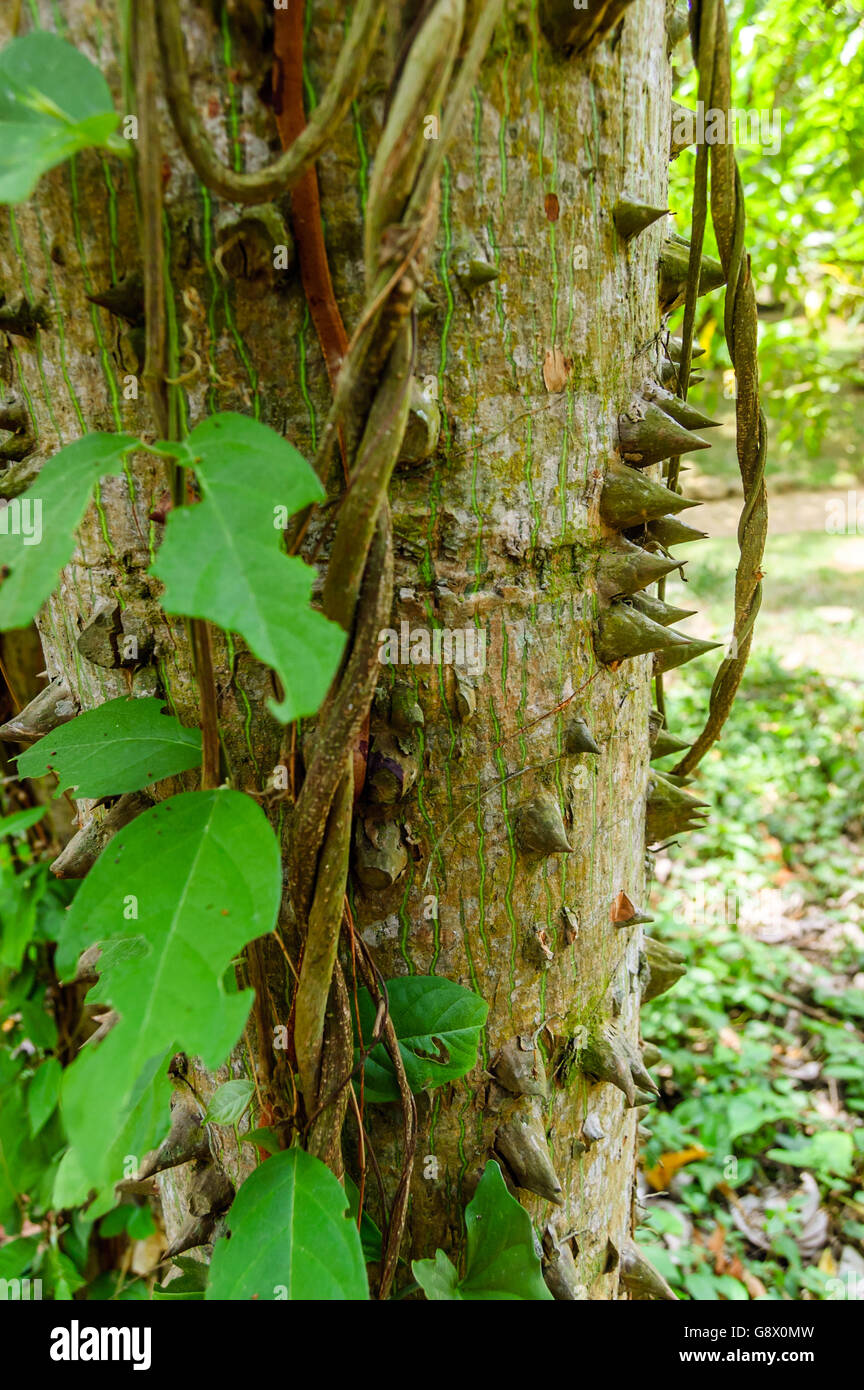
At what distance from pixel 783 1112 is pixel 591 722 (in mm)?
2212

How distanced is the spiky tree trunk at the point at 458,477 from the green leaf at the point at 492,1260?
37 mm

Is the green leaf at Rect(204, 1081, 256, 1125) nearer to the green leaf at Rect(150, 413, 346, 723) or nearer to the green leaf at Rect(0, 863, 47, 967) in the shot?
the green leaf at Rect(150, 413, 346, 723)

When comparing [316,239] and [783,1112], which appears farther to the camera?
[783,1112]

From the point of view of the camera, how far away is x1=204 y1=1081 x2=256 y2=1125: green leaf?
2.61 feet

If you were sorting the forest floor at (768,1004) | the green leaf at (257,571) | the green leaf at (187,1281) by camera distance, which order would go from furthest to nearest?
the forest floor at (768,1004) → the green leaf at (187,1281) → the green leaf at (257,571)

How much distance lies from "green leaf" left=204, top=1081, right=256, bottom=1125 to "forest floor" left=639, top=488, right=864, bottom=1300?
119 centimetres

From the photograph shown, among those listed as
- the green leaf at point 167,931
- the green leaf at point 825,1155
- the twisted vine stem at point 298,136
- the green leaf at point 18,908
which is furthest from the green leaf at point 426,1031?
the green leaf at point 825,1155

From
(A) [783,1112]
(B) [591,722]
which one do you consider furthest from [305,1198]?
(A) [783,1112]

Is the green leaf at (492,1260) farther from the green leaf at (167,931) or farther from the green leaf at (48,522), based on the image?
the green leaf at (48,522)

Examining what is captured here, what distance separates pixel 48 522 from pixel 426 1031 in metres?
0.58

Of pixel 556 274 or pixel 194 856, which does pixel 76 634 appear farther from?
pixel 556 274

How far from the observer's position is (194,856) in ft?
2.10

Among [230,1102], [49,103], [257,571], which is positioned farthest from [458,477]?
[230,1102]

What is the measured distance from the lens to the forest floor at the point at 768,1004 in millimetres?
2234
